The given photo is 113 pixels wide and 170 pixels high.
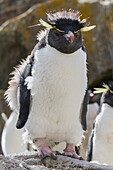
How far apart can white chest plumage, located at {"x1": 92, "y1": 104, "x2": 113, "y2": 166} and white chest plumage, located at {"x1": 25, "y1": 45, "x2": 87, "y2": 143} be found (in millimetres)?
1252

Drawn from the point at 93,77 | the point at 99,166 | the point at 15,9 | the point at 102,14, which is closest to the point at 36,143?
the point at 99,166

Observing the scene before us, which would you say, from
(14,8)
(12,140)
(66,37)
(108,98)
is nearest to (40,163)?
(66,37)

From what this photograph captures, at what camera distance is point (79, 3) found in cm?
898

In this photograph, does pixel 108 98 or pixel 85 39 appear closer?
pixel 108 98

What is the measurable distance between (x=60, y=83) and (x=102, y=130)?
151 cm

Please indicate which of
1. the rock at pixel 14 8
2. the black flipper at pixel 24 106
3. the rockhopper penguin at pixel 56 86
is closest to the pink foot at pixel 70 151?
the rockhopper penguin at pixel 56 86

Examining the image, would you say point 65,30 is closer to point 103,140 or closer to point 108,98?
point 103,140

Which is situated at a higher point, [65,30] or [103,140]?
[65,30]

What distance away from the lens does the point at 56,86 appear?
12.0ft

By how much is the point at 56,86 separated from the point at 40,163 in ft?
1.95

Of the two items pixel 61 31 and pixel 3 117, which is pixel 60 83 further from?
pixel 3 117

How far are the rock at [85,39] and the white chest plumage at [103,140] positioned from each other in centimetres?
335

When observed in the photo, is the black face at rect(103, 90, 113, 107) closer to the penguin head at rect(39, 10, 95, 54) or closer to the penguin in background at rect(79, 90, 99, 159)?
the penguin in background at rect(79, 90, 99, 159)

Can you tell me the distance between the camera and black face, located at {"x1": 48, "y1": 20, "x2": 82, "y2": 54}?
357 centimetres
